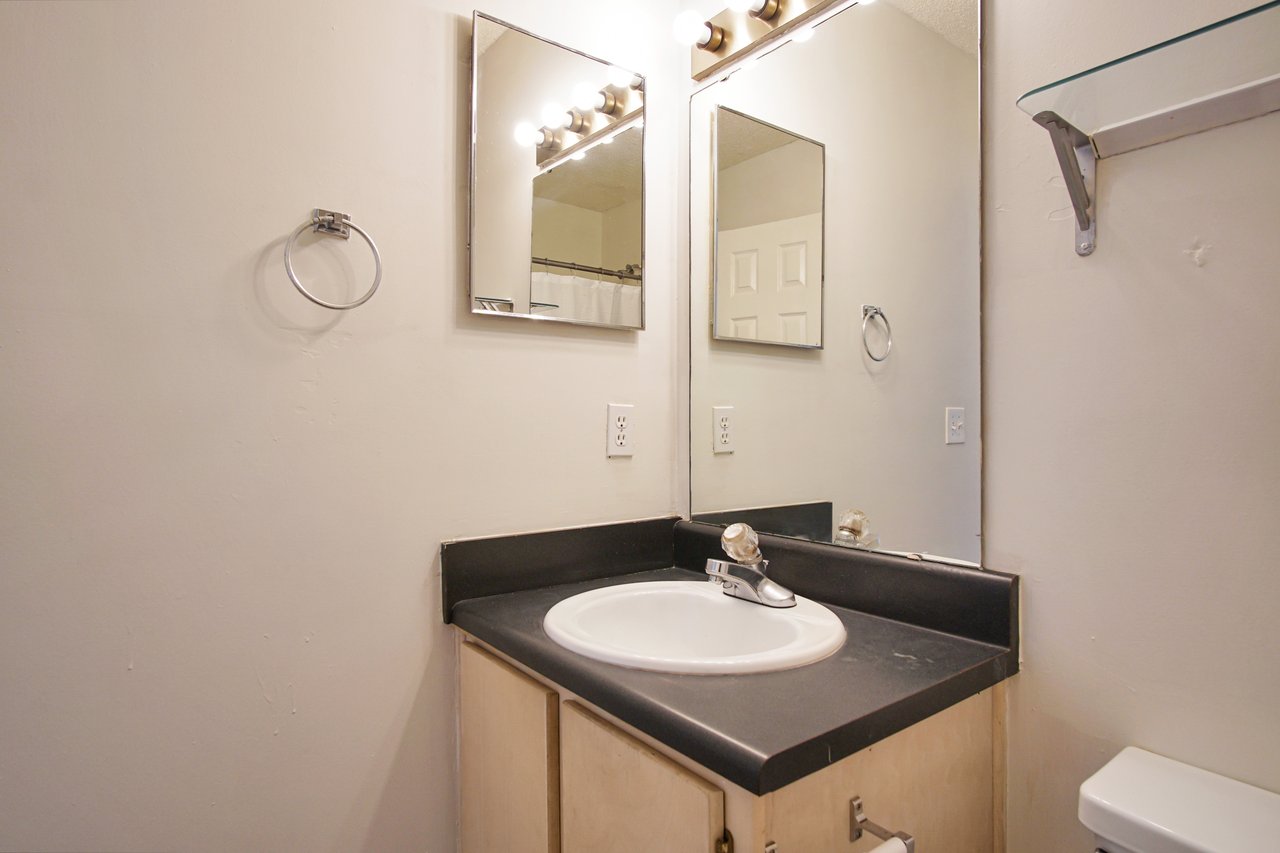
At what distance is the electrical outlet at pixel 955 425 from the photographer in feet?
3.36

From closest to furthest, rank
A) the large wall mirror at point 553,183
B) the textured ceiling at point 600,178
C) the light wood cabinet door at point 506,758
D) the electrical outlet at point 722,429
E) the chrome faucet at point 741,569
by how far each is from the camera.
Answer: the light wood cabinet door at point 506,758
the chrome faucet at point 741,569
the large wall mirror at point 553,183
the textured ceiling at point 600,178
the electrical outlet at point 722,429

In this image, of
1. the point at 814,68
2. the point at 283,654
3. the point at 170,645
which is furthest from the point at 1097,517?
the point at 170,645

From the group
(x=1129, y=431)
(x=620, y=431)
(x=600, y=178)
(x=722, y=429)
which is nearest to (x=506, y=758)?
(x=620, y=431)

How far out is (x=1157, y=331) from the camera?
819 millimetres

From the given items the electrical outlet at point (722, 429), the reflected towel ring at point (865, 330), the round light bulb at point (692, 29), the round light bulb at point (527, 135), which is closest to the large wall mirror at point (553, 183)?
the round light bulb at point (527, 135)

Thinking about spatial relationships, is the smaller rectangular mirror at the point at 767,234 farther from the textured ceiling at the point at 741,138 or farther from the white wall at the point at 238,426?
the white wall at the point at 238,426

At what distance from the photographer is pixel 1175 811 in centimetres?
71

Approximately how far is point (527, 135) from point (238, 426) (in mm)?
762

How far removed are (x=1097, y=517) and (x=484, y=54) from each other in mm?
1274

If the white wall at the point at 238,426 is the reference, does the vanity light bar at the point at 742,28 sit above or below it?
above

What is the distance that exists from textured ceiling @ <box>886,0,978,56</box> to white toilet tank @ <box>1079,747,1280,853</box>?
100 centimetres

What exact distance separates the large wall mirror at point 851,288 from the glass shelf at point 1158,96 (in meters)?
0.15

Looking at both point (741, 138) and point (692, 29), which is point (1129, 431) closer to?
point (741, 138)

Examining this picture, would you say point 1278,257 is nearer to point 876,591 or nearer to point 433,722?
point 876,591
